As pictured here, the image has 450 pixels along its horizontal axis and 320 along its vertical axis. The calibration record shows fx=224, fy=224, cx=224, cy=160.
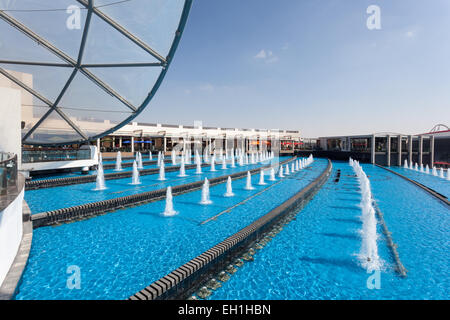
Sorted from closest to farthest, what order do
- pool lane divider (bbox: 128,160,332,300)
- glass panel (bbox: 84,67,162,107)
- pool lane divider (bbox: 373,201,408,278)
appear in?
pool lane divider (bbox: 128,160,332,300) < pool lane divider (bbox: 373,201,408,278) < glass panel (bbox: 84,67,162,107)

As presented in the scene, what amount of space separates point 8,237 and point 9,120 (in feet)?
34.9

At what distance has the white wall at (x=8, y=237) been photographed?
3814 mm

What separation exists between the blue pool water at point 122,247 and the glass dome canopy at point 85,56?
7280 millimetres

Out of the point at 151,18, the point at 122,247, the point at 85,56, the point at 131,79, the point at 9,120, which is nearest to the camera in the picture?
the point at 122,247

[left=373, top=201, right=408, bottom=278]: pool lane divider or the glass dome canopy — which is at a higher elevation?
the glass dome canopy

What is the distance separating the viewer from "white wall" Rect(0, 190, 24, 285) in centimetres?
381

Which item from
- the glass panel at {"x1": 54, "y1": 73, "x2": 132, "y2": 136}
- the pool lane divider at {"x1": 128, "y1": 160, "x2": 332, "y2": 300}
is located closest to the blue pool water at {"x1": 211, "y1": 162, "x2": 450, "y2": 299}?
the pool lane divider at {"x1": 128, "y1": 160, "x2": 332, "y2": 300}

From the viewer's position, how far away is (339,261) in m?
5.24

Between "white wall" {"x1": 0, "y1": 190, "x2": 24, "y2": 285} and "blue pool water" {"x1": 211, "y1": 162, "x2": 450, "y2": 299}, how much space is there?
372cm

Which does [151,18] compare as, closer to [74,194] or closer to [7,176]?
[7,176]

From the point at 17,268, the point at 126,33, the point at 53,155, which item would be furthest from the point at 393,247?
the point at 53,155

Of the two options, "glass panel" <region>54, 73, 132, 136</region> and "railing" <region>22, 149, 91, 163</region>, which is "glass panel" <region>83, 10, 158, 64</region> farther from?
"railing" <region>22, 149, 91, 163</region>

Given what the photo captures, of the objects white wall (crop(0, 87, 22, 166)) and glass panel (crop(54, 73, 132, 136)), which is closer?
white wall (crop(0, 87, 22, 166))
